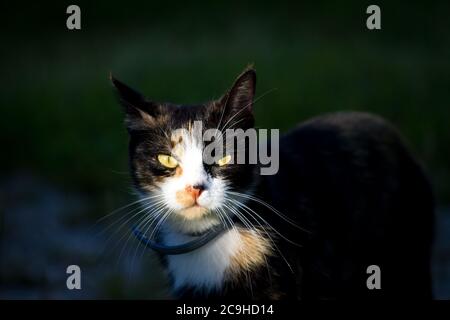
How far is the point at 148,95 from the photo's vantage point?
21.5 ft

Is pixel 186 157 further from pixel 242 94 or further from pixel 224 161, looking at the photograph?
pixel 242 94

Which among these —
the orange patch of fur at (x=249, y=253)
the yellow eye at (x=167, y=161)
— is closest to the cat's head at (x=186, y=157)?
the yellow eye at (x=167, y=161)

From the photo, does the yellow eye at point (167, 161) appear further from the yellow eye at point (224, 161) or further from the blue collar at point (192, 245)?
the blue collar at point (192, 245)

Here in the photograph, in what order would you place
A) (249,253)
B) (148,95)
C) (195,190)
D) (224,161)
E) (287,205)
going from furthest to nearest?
(148,95)
(287,205)
(249,253)
(224,161)
(195,190)

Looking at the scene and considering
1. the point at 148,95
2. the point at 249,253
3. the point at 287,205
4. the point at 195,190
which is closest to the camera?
the point at 195,190

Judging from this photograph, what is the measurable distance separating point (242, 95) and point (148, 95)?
3.31m

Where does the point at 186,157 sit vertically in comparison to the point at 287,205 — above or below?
above

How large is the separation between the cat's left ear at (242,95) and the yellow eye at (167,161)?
0.92ft

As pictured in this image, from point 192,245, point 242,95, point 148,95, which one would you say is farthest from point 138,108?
point 148,95

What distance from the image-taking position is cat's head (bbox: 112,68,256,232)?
10.3 feet
